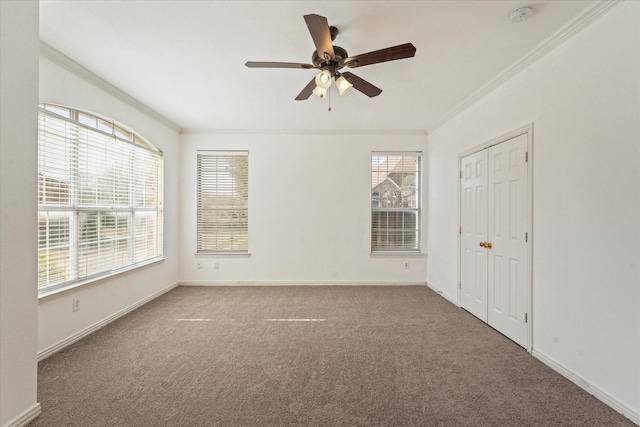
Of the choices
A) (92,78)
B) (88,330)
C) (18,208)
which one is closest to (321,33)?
(18,208)

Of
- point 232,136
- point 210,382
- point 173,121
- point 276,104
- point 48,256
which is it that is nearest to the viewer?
point 210,382

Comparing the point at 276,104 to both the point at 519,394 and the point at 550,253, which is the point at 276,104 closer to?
the point at 550,253

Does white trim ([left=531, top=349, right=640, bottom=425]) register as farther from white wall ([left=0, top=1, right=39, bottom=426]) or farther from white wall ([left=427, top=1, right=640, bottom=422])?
white wall ([left=0, top=1, right=39, bottom=426])

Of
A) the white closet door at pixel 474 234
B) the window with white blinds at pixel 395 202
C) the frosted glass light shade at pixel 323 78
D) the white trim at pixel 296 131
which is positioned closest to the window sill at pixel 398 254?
the window with white blinds at pixel 395 202

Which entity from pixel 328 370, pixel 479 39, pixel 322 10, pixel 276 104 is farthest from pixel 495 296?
pixel 276 104

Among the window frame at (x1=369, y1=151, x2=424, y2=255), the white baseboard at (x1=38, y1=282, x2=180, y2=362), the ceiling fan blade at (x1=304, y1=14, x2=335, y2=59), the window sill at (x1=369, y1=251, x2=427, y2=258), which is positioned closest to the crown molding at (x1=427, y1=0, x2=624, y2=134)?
the window frame at (x1=369, y1=151, x2=424, y2=255)

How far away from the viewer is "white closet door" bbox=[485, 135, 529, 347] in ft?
8.59

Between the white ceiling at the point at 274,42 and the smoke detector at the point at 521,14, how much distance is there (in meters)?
0.04

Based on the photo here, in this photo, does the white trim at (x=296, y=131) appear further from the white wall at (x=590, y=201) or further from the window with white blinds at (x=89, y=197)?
the white wall at (x=590, y=201)

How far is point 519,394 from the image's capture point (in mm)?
1955

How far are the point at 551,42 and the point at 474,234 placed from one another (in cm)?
207

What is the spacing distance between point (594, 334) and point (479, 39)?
8.04 ft

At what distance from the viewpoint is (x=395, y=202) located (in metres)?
4.90

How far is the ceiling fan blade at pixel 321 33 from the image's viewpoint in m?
1.63
